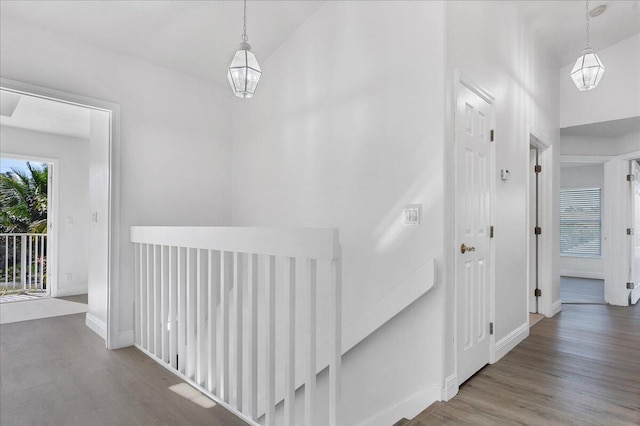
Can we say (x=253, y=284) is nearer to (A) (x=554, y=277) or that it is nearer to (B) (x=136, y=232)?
(B) (x=136, y=232)

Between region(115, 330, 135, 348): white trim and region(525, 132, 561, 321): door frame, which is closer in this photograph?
region(115, 330, 135, 348): white trim

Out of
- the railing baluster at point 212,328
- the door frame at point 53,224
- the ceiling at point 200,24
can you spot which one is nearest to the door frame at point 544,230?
the ceiling at point 200,24

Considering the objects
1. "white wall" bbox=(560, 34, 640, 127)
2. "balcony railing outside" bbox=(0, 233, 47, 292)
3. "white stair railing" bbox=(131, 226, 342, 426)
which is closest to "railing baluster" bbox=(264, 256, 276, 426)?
"white stair railing" bbox=(131, 226, 342, 426)

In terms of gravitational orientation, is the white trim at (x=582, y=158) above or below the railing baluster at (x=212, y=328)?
above

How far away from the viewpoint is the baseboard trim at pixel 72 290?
5.61 meters

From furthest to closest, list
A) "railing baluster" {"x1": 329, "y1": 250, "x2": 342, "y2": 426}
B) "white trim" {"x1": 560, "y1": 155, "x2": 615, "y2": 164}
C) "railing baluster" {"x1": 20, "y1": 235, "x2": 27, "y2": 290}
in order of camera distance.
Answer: "railing baluster" {"x1": 20, "y1": 235, "x2": 27, "y2": 290}, "white trim" {"x1": 560, "y1": 155, "x2": 615, "y2": 164}, "railing baluster" {"x1": 329, "y1": 250, "x2": 342, "y2": 426}

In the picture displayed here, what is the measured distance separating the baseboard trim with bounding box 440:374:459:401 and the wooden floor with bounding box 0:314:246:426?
1271 mm

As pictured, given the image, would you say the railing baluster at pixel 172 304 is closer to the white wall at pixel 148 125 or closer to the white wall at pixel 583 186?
the white wall at pixel 148 125

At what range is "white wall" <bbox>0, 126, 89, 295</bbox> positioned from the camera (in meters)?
5.56

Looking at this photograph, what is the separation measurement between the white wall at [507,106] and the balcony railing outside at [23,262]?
6281mm

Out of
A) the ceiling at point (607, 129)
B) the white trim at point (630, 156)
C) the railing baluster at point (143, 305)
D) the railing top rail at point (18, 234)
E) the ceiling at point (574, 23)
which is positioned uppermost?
the ceiling at point (574, 23)

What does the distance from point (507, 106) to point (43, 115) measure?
5.47 meters

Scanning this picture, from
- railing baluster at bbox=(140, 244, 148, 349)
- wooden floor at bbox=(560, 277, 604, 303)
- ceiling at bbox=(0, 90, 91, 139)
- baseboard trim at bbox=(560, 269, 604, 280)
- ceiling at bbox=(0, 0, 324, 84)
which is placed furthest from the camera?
baseboard trim at bbox=(560, 269, 604, 280)

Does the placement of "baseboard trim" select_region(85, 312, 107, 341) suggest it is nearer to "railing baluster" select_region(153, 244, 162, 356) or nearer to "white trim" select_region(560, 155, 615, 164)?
"railing baluster" select_region(153, 244, 162, 356)
